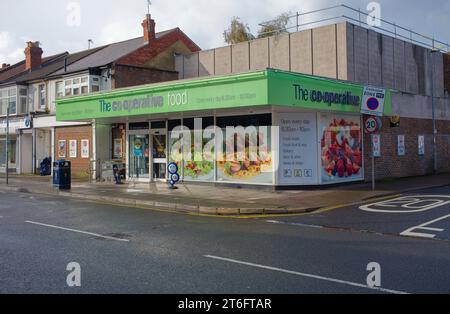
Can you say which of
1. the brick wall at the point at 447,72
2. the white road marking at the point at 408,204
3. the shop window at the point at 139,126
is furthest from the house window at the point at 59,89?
the brick wall at the point at 447,72

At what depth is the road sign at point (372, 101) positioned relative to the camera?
59.0 feet

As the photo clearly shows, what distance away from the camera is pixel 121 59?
83.4 ft

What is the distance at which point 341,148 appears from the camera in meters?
18.8

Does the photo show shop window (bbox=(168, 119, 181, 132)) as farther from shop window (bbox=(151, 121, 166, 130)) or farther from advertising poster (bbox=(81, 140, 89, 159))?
advertising poster (bbox=(81, 140, 89, 159))

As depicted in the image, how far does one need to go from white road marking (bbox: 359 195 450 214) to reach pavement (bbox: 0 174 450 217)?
2.87 feet

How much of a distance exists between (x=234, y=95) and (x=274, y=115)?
202cm

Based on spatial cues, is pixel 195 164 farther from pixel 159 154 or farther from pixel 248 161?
pixel 248 161

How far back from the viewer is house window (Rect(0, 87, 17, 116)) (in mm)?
30986

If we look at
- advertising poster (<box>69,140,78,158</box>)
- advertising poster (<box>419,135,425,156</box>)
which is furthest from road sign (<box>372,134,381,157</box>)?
advertising poster (<box>69,140,78,158</box>)

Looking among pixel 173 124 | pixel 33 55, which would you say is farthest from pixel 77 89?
pixel 33 55

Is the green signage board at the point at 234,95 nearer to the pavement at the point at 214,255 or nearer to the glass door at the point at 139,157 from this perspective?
the glass door at the point at 139,157

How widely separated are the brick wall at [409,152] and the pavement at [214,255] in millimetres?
9575
